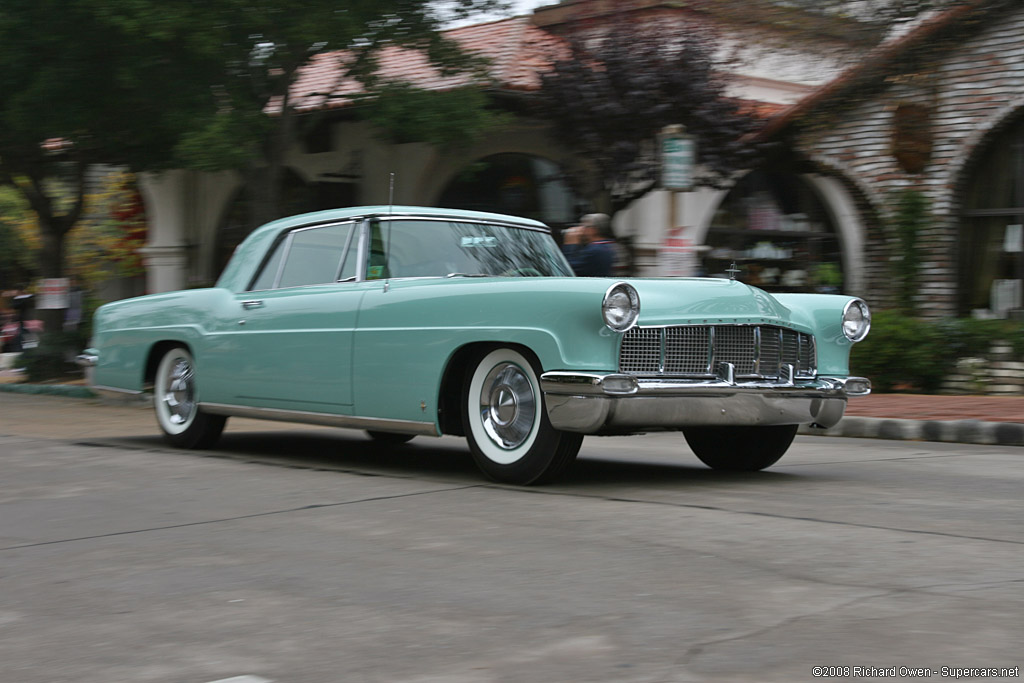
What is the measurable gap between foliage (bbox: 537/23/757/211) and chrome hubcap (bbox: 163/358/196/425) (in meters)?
7.25

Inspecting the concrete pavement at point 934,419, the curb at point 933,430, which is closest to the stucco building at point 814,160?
the concrete pavement at point 934,419

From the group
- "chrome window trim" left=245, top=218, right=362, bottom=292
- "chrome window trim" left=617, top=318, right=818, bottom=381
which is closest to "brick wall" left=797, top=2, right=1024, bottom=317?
"chrome window trim" left=617, top=318, right=818, bottom=381

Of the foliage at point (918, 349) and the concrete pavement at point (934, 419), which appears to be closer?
the concrete pavement at point (934, 419)

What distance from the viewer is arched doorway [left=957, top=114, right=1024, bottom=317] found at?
1627 cm

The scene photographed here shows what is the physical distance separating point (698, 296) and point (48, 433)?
6344 mm

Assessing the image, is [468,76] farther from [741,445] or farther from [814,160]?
[741,445]

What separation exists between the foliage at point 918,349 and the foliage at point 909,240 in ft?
7.24

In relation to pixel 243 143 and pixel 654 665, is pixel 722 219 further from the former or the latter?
pixel 654 665

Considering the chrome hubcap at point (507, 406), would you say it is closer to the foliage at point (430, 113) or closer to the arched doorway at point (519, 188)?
the foliage at point (430, 113)

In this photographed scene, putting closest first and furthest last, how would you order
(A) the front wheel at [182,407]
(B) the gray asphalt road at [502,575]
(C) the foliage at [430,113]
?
(B) the gray asphalt road at [502,575], (A) the front wheel at [182,407], (C) the foliage at [430,113]

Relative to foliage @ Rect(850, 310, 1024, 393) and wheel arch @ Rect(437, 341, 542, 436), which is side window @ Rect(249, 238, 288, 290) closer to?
wheel arch @ Rect(437, 341, 542, 436)

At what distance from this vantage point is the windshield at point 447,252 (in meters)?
7.34

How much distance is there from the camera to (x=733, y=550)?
4.64m

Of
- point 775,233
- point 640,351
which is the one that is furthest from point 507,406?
point 775,233
